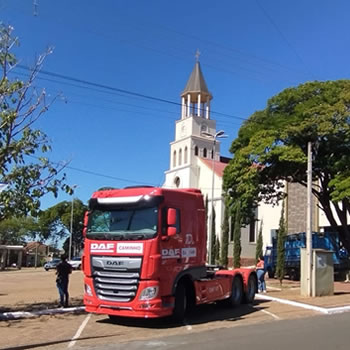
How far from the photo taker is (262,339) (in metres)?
10.2

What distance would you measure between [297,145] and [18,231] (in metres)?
75.8

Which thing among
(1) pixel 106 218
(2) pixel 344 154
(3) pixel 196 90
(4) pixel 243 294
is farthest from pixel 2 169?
(3) pixel 196 90

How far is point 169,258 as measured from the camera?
12.0 m

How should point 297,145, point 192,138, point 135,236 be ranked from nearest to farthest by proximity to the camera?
point 135,236, point 297,145, point 192,138

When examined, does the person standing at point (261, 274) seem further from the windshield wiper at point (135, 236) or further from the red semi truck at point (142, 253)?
the windshield wiper at point (135, 236)

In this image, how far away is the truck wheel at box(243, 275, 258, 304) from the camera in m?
16.9

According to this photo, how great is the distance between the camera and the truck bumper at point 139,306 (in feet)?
37.8

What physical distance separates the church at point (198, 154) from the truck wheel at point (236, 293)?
4329 cm

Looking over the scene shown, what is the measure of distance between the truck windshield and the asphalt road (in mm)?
2516

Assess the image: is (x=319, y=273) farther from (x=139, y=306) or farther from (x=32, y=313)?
(x=32, y=313)

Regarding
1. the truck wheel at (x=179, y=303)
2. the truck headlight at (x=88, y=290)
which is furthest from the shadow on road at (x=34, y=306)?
the truck wheel at (x=179, y=303)

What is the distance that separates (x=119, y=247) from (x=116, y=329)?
1948mm

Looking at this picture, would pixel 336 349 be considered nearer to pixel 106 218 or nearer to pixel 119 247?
pixel 119 247

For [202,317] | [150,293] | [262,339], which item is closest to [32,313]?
[150,293]
